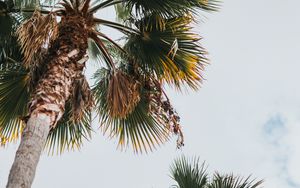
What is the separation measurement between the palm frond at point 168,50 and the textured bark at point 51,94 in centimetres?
145

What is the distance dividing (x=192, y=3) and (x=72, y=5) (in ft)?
5.57

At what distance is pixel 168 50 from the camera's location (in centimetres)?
760

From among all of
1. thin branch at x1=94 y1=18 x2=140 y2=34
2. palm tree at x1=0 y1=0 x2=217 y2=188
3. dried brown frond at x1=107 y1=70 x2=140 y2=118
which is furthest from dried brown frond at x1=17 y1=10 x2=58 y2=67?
dried brown frond at x1=107 y1=70 x2=140 y2=118

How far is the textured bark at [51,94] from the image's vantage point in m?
4.52

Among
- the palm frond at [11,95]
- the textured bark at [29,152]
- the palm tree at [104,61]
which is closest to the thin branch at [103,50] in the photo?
the palm tree at [104,61]

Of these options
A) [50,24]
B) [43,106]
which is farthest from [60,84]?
[50,24]

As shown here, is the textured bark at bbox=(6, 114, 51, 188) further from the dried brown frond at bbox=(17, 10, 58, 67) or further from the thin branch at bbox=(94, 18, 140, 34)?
the thin branch at bbox=(94, 18, 140, 34)

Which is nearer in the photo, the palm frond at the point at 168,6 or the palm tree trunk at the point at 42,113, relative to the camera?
the palm tree trunk at the point at 42,113

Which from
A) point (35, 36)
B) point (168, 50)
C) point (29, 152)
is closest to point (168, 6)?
point (168, 50)

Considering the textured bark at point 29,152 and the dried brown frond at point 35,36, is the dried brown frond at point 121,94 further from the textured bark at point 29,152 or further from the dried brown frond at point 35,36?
the textured bark at point 29,152

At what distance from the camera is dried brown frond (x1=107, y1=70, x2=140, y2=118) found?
23.5ft

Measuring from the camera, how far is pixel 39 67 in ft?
20.0

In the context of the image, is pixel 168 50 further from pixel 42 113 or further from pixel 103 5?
pixel 42 113

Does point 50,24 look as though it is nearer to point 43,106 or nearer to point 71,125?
point 43,106
